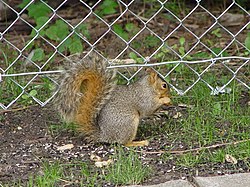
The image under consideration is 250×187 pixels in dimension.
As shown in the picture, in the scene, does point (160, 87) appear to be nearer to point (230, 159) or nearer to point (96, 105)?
point (96, 105)

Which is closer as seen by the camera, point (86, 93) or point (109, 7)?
point (86, 93)

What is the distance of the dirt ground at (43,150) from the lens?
2764 millimetres

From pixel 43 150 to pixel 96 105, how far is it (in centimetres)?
28

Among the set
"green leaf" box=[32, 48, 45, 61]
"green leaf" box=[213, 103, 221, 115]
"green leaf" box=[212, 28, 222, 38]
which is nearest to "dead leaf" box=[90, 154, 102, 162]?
"green leaf" box=[213, 103, 221, 115]

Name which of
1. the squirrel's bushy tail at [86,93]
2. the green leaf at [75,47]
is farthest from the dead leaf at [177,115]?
the green leaf at [75,47]

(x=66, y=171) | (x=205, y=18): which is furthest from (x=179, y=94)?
(x=205, y=18)

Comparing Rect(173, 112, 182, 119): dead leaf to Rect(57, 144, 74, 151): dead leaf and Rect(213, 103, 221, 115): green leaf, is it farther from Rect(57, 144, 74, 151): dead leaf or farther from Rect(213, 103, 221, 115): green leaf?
Rect(57, 144, 74, 151): dead leaf

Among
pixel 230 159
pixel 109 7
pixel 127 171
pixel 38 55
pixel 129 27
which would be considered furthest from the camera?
pixel 129 27

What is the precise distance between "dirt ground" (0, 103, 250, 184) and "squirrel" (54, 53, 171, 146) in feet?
0.23

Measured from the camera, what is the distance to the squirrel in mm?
3018

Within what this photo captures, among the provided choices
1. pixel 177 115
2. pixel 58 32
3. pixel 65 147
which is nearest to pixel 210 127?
pixel 177 115

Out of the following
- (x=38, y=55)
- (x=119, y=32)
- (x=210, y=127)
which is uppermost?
(x=119, y=32)

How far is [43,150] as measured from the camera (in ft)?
9.84

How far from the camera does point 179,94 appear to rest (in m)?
3.50
